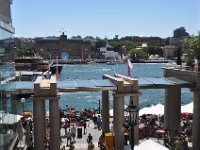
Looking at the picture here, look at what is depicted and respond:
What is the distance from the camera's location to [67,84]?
2884 cm

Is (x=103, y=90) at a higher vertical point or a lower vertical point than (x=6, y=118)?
higher

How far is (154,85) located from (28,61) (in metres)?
122

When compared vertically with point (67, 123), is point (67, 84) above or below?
above

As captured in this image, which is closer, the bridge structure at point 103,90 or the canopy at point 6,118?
the canopy at point 6,118

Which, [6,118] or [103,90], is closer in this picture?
[6,118]

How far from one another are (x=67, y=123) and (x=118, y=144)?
1102 centimetres

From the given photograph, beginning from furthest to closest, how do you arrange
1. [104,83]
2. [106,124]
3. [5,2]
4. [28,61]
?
[28,61], [106,124], [104,83], [5,2]

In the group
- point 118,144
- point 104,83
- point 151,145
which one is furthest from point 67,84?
point 151,145

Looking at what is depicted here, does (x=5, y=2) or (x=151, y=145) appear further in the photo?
(x=5, y=2)

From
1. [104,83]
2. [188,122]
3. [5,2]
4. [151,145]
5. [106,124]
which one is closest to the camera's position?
[151,145]

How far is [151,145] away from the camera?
20031 mm

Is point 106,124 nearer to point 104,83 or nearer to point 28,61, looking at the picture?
point 104,83

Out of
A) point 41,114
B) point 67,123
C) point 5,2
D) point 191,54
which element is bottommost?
point 67,123

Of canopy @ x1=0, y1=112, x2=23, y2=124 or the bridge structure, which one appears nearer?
canopy @ x1=0, y1=112, x2=23, y2=124
